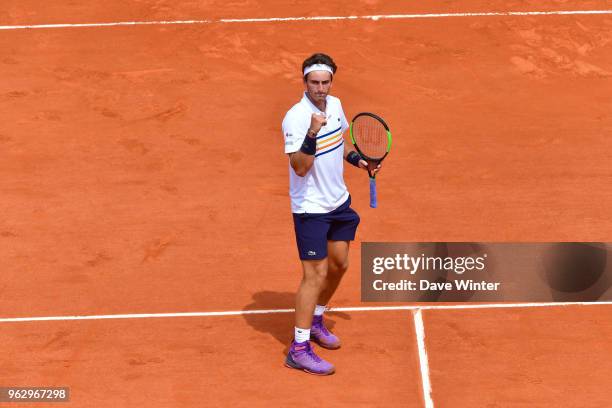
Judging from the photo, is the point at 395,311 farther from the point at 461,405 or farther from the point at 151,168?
the point at 151,168

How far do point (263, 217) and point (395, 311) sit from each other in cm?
212

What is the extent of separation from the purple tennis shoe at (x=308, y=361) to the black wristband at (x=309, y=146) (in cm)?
160

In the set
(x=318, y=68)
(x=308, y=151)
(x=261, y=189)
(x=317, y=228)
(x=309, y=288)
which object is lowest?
(x=261, y=189)

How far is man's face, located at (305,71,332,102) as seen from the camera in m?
8.67

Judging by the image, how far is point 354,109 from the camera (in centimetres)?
1393

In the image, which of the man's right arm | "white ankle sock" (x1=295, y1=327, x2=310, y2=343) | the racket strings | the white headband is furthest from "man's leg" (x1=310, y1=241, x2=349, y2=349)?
the white headband

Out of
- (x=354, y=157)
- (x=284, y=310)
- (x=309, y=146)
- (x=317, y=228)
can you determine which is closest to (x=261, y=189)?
(x=284, y=310)

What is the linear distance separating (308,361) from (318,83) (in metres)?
2.18

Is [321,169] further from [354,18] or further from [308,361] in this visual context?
[354,18]

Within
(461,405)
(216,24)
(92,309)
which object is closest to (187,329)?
(92,309)

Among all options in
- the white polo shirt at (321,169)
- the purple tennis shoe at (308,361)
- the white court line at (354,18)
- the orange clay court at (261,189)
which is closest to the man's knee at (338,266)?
the white polo shirt at (321,169)

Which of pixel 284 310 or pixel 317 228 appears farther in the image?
pixel 284 310

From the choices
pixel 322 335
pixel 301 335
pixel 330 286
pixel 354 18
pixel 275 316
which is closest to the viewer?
pixel 301 335

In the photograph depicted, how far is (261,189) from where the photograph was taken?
40.2 ft
